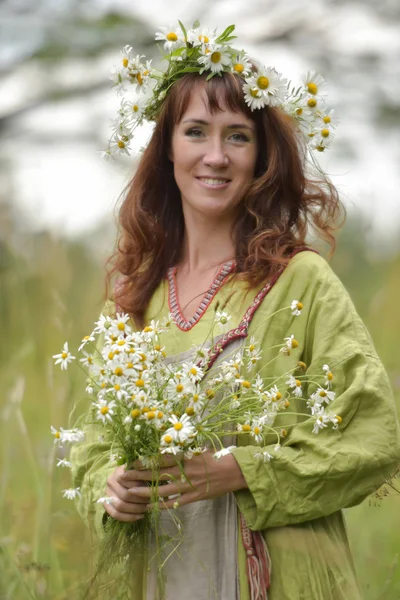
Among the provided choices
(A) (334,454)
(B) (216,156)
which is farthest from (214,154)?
(A) (334,454)

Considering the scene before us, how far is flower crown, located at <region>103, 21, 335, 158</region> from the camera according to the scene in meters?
2.12

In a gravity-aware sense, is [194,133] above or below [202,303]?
above

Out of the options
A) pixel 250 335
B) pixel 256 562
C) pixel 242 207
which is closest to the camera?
pixel 256 562

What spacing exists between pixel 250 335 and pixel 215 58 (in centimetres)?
62

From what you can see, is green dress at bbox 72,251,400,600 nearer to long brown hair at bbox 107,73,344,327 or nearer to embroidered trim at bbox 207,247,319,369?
embroidered trim at bbox 207,247,319,369

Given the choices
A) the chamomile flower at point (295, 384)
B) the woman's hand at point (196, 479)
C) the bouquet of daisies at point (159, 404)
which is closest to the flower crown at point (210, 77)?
the bouquet of daisies at point (159, 404)

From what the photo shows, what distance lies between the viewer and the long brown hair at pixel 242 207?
214 centimetres

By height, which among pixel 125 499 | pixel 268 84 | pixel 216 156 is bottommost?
pixel 125 499

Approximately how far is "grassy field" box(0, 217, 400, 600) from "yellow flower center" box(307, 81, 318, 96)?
909mm

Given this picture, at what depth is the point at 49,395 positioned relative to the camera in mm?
2979

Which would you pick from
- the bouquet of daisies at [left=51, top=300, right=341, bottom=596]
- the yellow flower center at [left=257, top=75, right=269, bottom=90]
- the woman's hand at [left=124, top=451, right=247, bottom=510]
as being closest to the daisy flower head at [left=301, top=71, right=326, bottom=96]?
the yellow flower center at [left=257, top=75, right=269, bottom=90]

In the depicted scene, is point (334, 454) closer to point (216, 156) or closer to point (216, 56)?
point (216, 156)

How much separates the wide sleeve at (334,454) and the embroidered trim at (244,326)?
16 cm

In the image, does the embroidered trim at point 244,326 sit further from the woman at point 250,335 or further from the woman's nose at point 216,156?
the woman's nose at point 216,156
